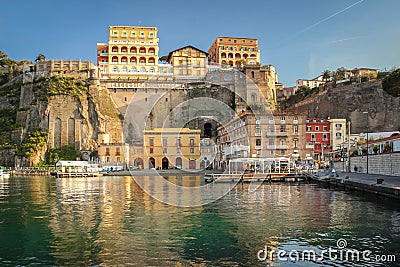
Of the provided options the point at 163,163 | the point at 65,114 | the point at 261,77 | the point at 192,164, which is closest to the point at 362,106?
the point at 261,77

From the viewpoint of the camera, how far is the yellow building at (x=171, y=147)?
65750 mm

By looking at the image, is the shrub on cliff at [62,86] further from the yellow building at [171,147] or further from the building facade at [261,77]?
the building facade at [261,77]

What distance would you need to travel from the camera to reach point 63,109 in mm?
71875

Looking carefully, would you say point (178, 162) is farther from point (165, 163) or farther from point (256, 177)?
point (256, 177)

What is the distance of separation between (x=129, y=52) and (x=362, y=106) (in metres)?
45.8

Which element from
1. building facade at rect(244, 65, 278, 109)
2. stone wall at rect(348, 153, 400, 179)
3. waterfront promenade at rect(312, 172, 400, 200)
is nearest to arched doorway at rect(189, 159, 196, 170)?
building facade at rect(244, 65, 278, 109)

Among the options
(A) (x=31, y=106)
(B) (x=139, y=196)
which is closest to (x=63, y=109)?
(A) (x=31, y=106)

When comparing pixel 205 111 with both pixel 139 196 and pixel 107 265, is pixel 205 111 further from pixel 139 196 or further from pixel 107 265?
pixel 107 265

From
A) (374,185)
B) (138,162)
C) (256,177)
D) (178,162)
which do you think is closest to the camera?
(374,185)

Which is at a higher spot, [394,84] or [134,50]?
[134,50]

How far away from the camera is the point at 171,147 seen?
66062 millimetres

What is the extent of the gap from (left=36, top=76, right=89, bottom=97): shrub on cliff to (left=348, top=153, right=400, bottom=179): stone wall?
50810mm

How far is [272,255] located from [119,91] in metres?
69.2

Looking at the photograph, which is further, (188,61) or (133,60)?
(133,60)
